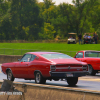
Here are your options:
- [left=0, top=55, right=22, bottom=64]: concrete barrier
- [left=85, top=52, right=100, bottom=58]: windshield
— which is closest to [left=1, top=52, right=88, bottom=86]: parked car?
[left=85, top=52, right=100, bottom=58]: windshield

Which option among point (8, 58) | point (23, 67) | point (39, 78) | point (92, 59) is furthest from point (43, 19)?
point (39, 78)

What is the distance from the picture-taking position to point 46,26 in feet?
368

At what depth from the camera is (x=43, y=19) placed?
104875 millimetres

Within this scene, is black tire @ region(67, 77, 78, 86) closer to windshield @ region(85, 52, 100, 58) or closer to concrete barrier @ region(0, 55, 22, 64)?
windshield @ region(85, 52, 100, 58)

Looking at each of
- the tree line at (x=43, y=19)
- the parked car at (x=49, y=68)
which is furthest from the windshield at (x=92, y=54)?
the tree line at (x=43, y=19)

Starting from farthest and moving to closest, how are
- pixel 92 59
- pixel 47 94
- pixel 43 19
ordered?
pixel 43 19, pixel 92 59, pixel 47 94

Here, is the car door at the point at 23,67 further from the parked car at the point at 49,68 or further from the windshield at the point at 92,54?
the windshield at the point at 92,54

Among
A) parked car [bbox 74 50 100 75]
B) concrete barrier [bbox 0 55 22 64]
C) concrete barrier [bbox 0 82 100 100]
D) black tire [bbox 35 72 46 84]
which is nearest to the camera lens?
concrete barrier [bbox 0 82 100 100]

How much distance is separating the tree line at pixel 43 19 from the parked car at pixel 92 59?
57841 millimetres

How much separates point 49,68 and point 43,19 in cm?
9196

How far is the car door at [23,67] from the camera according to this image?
49.3 ft

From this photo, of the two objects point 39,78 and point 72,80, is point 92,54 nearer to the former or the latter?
point 72,80

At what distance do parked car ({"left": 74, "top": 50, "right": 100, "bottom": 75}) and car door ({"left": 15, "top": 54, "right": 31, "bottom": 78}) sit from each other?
21.4 ft

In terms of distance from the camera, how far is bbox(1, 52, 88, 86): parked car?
13484 millimetres
